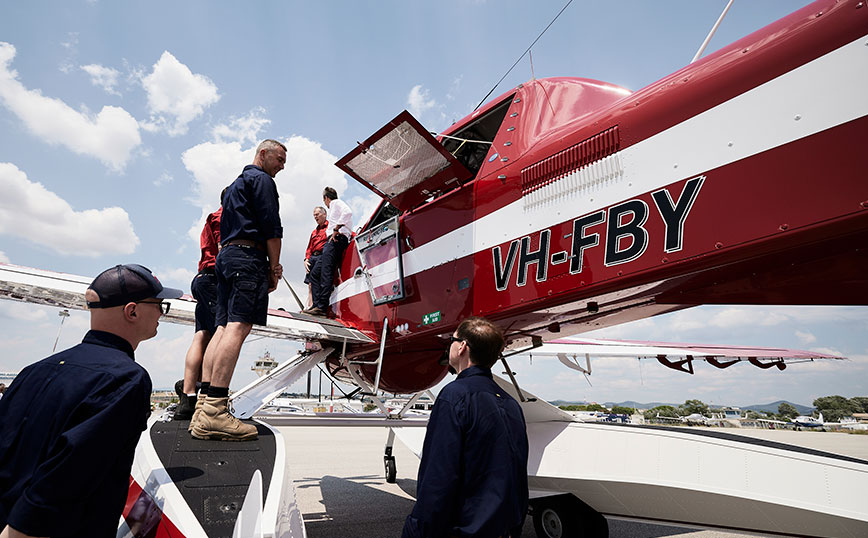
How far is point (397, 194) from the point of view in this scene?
4.76 meters

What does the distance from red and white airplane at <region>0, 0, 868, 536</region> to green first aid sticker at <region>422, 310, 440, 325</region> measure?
2 centimetres

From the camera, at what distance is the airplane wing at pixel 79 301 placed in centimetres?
409

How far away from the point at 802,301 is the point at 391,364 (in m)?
4.20

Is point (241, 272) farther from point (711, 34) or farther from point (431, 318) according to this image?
point (711, 34)

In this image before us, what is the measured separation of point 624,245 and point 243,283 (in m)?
2.35

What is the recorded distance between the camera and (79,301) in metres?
4.39

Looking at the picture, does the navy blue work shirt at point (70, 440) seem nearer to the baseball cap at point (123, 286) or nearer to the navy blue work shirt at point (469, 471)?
the baseball cap at point (123, 286)

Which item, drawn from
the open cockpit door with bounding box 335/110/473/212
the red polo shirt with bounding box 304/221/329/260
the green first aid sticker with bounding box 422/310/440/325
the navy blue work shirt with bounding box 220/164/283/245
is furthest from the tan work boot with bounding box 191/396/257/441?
the red polo shirt with bounding box 304/221/329/260

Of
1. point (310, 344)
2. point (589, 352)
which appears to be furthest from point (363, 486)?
point (589, 352)

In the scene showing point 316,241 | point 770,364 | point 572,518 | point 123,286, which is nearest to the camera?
point 123,286

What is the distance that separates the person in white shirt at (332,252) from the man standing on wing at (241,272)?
117 inches

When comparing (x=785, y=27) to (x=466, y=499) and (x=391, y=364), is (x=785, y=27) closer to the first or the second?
(x=466, y=499)

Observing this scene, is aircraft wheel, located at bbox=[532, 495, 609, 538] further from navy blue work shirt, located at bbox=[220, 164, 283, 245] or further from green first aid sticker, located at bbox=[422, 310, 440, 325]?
navy blue work shirt, located at bbox=[220, 164, 283, 245]

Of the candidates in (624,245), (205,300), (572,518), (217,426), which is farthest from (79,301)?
(572,518)
